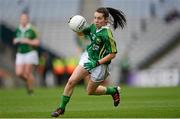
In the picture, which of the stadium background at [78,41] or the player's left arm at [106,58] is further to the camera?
the stadium background at [78,41]

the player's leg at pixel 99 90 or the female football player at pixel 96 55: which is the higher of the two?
the female football player at pixel 96 55

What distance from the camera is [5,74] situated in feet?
136

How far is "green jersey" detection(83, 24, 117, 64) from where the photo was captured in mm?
11055

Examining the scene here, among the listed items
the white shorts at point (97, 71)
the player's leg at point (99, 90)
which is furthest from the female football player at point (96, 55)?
the player's leg at point (99, 90)

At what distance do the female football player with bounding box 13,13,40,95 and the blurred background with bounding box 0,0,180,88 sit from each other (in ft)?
53.5

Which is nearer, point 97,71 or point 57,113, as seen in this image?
point 57,113

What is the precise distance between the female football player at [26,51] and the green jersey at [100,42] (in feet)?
29.2

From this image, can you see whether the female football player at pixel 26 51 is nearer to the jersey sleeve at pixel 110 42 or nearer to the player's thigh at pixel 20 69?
the player's thigh at pixel 20 69

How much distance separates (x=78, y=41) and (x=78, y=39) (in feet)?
3.52

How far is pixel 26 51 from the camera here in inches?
807

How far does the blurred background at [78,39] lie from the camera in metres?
40.5

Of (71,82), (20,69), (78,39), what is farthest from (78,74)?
(78,39)

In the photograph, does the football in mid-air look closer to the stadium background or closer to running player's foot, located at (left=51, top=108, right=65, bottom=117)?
running player's foot, located at (left=51, top=108, right=65, bottom=117)

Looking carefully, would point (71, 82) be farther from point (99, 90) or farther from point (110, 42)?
point (99, 90)
